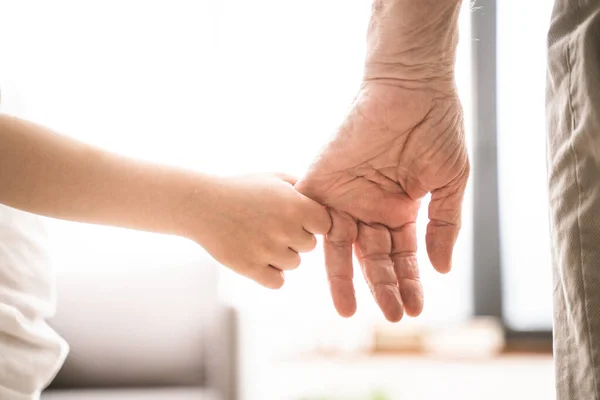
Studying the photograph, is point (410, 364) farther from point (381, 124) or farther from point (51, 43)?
point (51, 43)

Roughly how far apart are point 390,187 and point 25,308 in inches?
24.9

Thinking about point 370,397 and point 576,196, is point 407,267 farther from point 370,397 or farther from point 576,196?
point 370,397

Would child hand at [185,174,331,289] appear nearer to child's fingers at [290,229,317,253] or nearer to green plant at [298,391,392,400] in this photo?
child's fingers at [290,229,317,253]

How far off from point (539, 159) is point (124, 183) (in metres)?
2.54

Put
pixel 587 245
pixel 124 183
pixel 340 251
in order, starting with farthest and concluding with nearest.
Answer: pixel 340 251 < pixel 124 183 < pixel 587 245

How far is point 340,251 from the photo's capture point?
1110 mm

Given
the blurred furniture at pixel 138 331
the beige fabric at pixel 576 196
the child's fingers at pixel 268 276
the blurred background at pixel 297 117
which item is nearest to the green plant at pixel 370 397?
the blurred background at pixel 297 117

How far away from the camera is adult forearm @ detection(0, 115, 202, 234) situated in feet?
3.05

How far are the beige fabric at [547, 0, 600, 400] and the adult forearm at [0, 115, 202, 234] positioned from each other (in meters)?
0.60

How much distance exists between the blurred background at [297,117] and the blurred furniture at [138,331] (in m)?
0.76

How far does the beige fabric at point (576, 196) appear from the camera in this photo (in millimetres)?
650

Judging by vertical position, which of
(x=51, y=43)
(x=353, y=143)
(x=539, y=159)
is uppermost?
(x=51, y=43)

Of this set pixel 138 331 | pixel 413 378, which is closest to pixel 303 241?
pixel 138 331

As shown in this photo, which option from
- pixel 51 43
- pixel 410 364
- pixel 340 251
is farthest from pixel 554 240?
pixel 51 43
